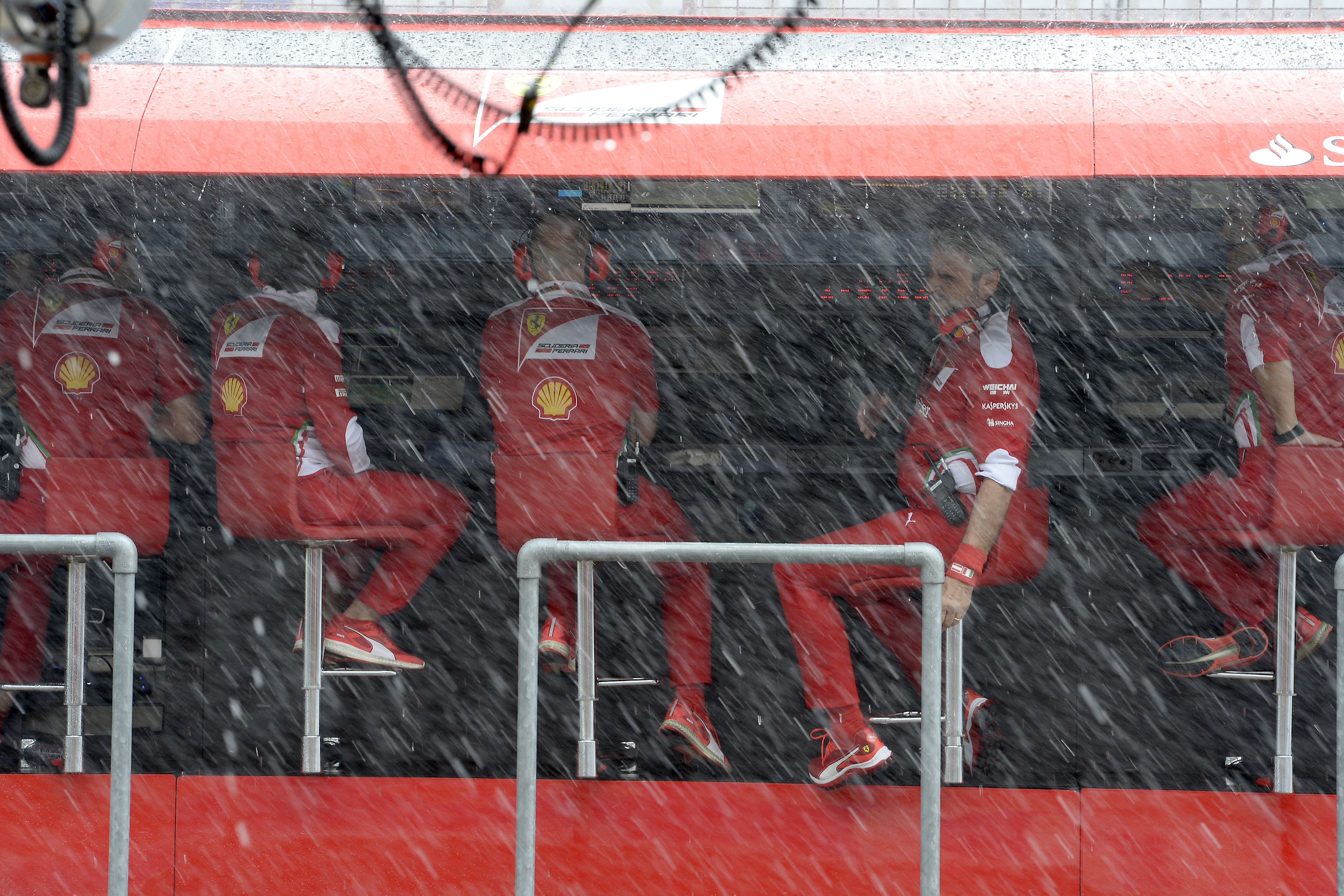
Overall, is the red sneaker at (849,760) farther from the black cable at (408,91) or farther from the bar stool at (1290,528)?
the black cable at (408,91)

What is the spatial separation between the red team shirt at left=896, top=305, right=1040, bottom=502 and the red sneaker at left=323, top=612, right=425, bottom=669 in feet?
5.22

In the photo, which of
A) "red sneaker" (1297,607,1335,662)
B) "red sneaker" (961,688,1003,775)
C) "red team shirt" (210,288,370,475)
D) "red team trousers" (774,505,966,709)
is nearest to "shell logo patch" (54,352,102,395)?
"red team shirt" (210,288,370,475)

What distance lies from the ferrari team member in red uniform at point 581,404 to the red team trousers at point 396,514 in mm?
320

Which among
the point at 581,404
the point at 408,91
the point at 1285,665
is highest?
the point at 408,91

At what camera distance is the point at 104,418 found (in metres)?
3.90

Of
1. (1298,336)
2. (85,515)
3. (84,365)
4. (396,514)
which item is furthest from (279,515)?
(1298,336)

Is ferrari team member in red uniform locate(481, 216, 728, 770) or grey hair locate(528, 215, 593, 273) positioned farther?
grey hair locate(528, 215, 593, 273)

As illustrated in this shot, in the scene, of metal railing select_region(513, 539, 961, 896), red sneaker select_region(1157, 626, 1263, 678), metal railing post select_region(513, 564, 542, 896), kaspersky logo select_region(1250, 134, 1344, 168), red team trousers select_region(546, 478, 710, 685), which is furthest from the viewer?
red team trousers select_region(546, 478, 710, 685)

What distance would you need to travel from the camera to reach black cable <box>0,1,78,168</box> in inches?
99.3

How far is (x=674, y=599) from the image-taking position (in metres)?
3.87

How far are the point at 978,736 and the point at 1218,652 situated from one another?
72cm

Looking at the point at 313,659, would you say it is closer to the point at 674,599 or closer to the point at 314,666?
the point at 314,666

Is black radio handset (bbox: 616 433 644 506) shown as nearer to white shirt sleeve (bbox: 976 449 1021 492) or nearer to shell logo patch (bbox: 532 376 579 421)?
shell logo patch (bbox: 532 376 579 421)

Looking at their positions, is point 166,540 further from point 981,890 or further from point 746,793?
point 981,890
